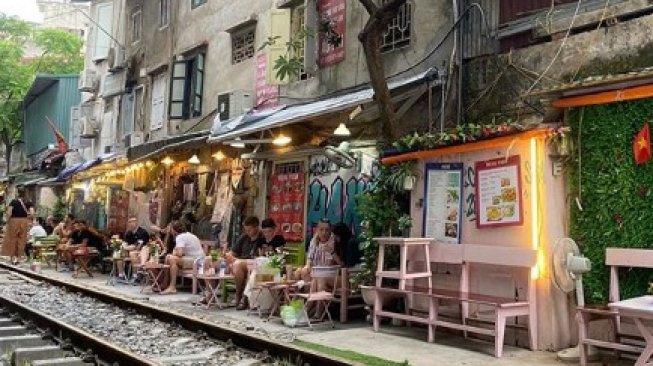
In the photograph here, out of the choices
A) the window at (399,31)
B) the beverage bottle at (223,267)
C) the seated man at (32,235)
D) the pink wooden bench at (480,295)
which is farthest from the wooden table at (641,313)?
the seated man at (32,235)

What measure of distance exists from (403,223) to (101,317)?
4664 mm

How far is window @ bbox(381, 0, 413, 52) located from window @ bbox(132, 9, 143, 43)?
13242 mm

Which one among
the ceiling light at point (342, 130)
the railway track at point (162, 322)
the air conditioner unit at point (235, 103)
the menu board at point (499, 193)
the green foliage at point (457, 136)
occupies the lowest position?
the railway track at point (162, 322)

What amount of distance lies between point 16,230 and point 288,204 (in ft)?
30.9

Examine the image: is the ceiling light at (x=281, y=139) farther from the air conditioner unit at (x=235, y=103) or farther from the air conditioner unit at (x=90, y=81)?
the air conditioner unit at (x=90, y=81)

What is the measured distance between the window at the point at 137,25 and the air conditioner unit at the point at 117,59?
2.72ft

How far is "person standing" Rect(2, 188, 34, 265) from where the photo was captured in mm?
18297

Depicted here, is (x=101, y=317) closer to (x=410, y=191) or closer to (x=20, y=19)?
(x=410, y=191)

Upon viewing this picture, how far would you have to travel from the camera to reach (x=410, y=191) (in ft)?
29.1

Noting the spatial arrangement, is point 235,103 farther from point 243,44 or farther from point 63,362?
point 63,362

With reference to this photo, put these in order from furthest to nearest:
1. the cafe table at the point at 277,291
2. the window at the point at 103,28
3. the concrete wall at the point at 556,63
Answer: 1. the window at the point at 103,28
2. the cafe table at the point at 277,291
3. the concrete wall at the point at 556,63

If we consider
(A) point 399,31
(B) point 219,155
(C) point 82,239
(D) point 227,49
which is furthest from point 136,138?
(A) point 399,31

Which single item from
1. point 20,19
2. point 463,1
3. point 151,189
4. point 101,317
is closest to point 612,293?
point 463,1

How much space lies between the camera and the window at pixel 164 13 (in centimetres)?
2039
